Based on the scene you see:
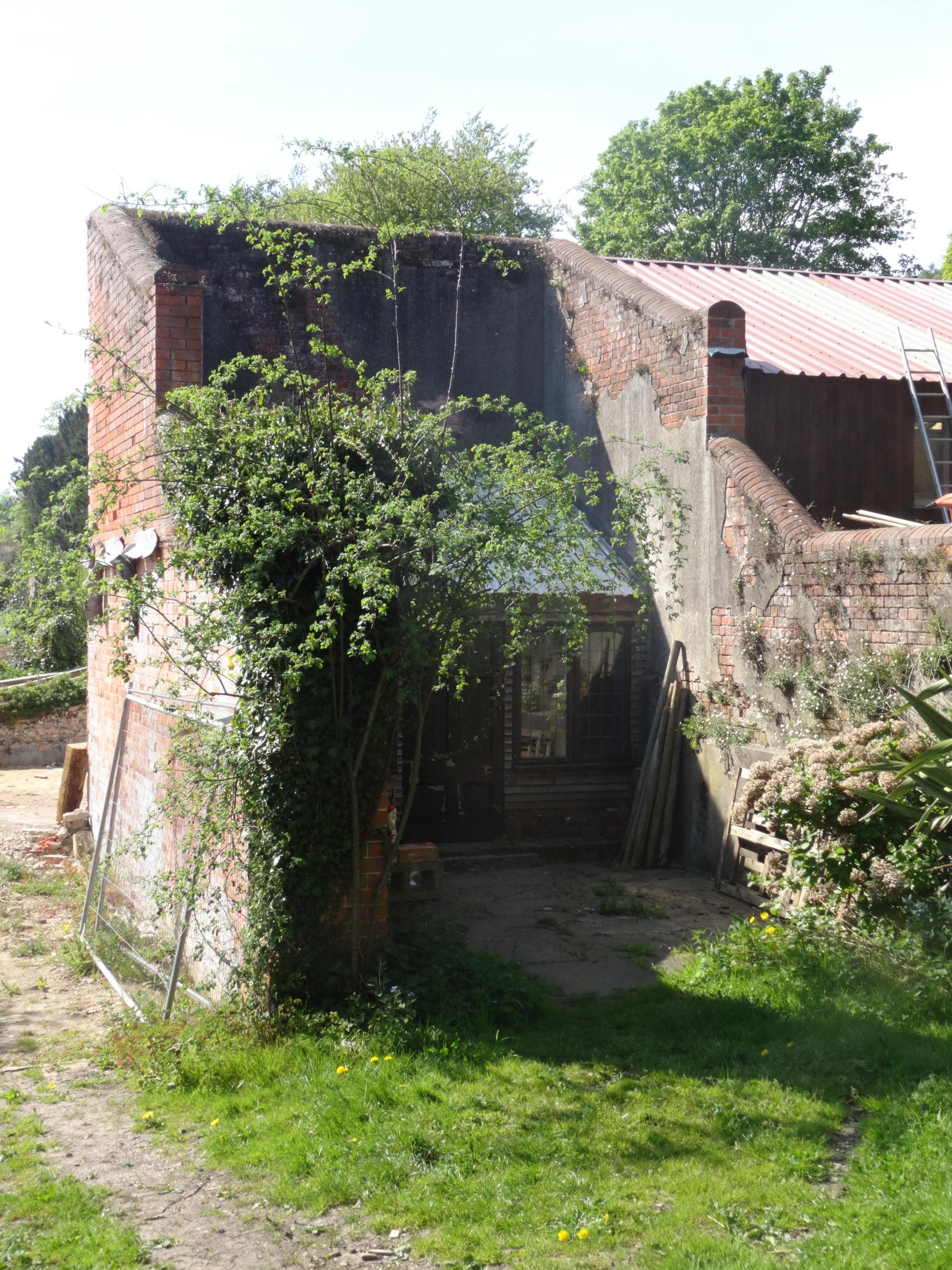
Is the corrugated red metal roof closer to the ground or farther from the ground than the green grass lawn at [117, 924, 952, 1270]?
farther from the ground

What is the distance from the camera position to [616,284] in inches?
478

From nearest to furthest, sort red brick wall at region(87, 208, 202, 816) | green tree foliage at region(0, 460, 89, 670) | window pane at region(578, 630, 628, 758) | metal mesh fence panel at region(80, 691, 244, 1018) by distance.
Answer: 1. metal mesh fence panel at region(80, 691, 244, 1018)
2. green tree foliage at region(0, 460, 89, 670)
3. red brick wall at region(87, 208, 202, 816)
4. window pane at region(578, 630, 628, 758)

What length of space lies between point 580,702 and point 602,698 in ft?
0.82

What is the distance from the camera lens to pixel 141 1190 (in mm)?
4695

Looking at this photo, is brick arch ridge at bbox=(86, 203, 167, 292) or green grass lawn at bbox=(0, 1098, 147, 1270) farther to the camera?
brick arch ridge at bbox=(86, 203, 167, 292)

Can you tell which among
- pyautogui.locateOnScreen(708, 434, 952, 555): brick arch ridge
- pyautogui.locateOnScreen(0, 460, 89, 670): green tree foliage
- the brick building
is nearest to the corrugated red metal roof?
the brick building

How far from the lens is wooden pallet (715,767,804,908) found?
8992mm

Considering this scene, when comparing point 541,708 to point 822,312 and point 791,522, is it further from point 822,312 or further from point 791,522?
point 822,312

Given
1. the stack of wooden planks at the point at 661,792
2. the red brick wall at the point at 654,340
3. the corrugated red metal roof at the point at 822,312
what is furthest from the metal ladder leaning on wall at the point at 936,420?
the stack of wooden planks at the point at 661,792

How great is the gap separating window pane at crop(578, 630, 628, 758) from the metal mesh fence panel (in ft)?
15.2

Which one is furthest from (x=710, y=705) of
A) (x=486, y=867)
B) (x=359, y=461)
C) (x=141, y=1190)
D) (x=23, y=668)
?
(x=23, y=668)

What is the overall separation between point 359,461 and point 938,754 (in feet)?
11.5

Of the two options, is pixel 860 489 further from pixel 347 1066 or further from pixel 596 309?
pixel 347 1066

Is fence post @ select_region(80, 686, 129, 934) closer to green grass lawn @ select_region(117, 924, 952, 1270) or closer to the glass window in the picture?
green grass lawn @ select_region(117, 924, 952, 1270)
